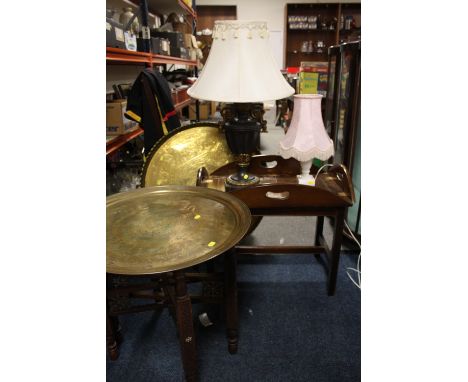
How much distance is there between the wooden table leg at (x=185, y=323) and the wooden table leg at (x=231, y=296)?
0.66 ft

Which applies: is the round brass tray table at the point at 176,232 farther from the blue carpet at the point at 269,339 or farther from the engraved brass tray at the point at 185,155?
the engraved brass tray at the point at 185,155

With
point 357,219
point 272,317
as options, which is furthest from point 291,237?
point 272,317

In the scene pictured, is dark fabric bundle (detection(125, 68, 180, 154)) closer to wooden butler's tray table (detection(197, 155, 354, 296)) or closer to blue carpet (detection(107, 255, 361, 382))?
wooden butler's tray table (detection(197, 155, 354, 296))

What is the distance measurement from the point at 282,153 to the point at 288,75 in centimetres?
328

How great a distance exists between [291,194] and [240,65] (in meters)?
0.56

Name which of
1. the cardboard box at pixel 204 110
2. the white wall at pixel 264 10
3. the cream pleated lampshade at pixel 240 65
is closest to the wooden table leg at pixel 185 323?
the cream pleated lampshade at pixel 240 65

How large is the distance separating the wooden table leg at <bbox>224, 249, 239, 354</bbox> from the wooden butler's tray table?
0.28m

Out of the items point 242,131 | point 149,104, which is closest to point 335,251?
point 242,131

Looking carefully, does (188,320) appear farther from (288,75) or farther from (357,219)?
(288,75)

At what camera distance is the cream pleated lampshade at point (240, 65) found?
117 cm

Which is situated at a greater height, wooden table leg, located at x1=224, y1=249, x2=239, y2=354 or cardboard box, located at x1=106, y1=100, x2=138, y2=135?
cardboard box, located at x1=106, y1=100, x2=138, y2=135

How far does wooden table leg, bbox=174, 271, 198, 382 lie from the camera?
92 cm

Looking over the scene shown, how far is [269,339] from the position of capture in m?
1.30

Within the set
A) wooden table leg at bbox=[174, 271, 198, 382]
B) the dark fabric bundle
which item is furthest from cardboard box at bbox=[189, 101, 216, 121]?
wooden table leg at bbox=[174, 271, 198, 382]
